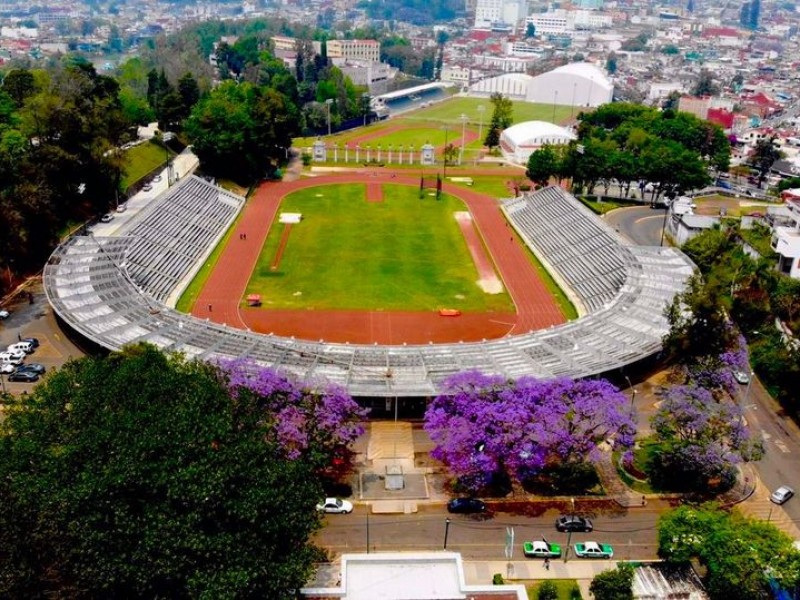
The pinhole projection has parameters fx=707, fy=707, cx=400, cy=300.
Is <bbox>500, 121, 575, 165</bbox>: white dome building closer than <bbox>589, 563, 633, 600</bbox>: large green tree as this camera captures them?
No

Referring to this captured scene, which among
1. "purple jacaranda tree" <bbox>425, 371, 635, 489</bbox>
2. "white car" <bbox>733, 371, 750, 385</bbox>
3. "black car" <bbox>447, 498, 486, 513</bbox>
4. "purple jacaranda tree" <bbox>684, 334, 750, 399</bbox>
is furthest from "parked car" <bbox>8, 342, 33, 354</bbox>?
"white car" <bbox>733, 371, 750, 385</bbox>

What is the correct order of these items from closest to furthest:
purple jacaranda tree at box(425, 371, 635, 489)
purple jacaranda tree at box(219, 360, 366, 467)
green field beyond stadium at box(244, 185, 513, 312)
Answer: purple jacaranda tree at box(219, 360, 366, 467) → purple jacaranda tree at box(425, 371, 635, 489) → green field beyond stadium at box(244, 185, 513, 312)

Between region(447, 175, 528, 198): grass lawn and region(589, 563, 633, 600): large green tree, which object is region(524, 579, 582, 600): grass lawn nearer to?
region(589, 563, 633, 600): large green tree

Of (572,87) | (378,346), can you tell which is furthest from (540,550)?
(572,87)

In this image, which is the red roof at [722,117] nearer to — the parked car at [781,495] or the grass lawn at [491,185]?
the grass lawn at [491,185]

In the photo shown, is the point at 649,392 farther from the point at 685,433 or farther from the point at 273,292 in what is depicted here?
the point at 273,292

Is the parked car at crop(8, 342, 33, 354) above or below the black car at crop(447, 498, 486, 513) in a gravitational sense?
above

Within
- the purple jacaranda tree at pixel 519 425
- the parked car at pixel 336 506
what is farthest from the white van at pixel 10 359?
the purple jacaranda tree at pixel 519 425

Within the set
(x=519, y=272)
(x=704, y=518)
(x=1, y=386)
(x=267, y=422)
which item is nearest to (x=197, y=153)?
(x=519, y=272)
